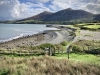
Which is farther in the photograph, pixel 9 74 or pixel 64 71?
pixel 64 71

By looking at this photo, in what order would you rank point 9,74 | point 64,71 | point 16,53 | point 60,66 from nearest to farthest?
1. point 9,74
2. point 64,71
3. point 60,66
4. point 16,53

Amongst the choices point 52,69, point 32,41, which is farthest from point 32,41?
point 52,69

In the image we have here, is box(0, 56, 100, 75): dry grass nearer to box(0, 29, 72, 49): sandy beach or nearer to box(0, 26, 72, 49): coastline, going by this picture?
box(0, 26, 72, 49): coastline

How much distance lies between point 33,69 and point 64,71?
77.3 inches

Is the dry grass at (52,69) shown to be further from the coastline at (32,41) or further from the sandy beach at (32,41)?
the sandy beach at (32,41)

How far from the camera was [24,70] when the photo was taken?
37.1ft

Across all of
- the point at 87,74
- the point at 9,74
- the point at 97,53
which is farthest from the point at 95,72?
the point at 97,53

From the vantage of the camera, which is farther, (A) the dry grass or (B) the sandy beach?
(B) the sandy beach

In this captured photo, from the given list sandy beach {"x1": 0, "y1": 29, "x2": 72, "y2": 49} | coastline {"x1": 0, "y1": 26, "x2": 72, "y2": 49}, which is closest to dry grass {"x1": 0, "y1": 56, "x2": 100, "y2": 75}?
coastline {"x1": 0, "y1": 26, "x2": 72, "y2": 49}

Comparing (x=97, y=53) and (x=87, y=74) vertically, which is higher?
(x=87, y=74)

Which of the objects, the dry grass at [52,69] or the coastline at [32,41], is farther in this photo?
the coastline at [32,41]

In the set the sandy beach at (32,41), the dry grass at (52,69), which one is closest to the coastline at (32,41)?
the sandy beach at (32,41)

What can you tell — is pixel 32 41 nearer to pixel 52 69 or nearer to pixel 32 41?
pixel 32 41

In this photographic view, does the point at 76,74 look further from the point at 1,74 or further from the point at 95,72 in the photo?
the point at 1,74
